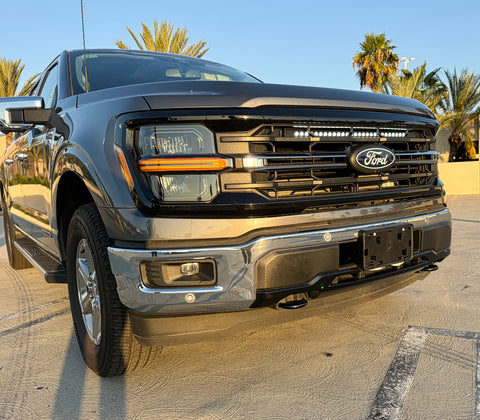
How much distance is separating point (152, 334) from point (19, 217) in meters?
2.81

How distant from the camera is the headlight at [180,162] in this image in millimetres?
2082

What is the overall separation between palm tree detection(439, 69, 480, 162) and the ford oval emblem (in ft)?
68.7

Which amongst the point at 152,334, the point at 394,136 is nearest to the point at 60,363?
the point at 152,334

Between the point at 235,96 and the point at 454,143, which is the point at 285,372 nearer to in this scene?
the point at 235,96

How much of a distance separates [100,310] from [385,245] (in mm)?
1465

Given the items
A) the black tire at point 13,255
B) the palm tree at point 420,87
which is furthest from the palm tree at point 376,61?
the black tire at point 13,255

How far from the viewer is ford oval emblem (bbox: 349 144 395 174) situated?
241cm

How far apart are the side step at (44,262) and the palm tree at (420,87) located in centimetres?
1697

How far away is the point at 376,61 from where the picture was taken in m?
24.6

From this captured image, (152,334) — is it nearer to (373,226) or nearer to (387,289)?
(373,226)

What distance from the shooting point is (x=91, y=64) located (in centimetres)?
335

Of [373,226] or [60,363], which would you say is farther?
[60,363]

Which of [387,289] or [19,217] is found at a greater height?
[19,217]

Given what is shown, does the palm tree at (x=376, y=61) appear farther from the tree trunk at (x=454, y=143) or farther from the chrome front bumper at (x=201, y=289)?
the chrome front bumper at (x=201, y=289)
